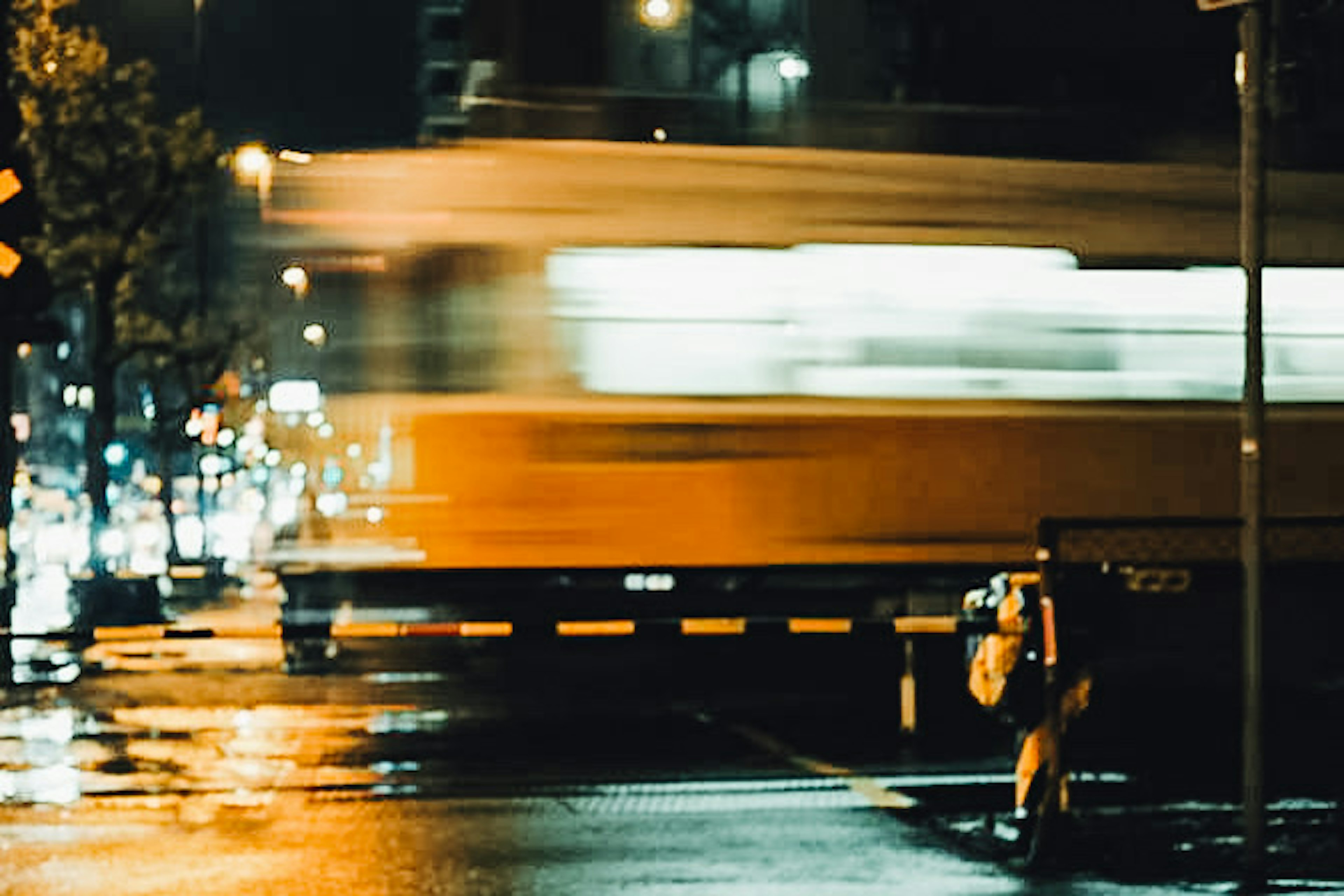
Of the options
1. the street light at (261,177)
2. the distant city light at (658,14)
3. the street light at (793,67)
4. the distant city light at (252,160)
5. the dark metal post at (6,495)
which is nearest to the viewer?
the street light at (261,177)

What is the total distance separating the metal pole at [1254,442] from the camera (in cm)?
918

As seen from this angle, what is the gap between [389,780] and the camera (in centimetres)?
1298

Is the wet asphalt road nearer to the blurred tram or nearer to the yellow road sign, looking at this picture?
the blurred tram

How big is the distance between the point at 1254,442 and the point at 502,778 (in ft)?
18.4

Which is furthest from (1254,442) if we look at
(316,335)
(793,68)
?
(793,68)

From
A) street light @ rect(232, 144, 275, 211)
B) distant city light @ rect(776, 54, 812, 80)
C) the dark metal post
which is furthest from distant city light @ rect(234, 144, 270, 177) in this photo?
distant city light @ rect(776, 54, 812, 80)

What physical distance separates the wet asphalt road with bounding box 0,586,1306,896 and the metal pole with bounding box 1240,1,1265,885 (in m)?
0.69

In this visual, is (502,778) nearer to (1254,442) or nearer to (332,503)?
(332,503)

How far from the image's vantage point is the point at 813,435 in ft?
55.0

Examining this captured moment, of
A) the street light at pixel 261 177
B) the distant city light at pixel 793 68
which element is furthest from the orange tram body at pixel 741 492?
the distant city light at pixel 793 68

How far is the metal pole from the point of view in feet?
30.1

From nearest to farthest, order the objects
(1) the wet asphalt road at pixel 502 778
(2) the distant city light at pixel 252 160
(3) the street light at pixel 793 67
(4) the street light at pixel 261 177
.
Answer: (1) the wet asphalt road at pixel 502 778
(4) the street light at pixel 261 177
(2) the distant city light at pixel 252 160
(3) the street light at pixel 793 67

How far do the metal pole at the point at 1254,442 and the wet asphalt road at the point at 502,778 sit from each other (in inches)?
27.1

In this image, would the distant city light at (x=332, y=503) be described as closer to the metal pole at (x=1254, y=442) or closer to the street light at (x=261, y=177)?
the street light at (x=261, y=177)
